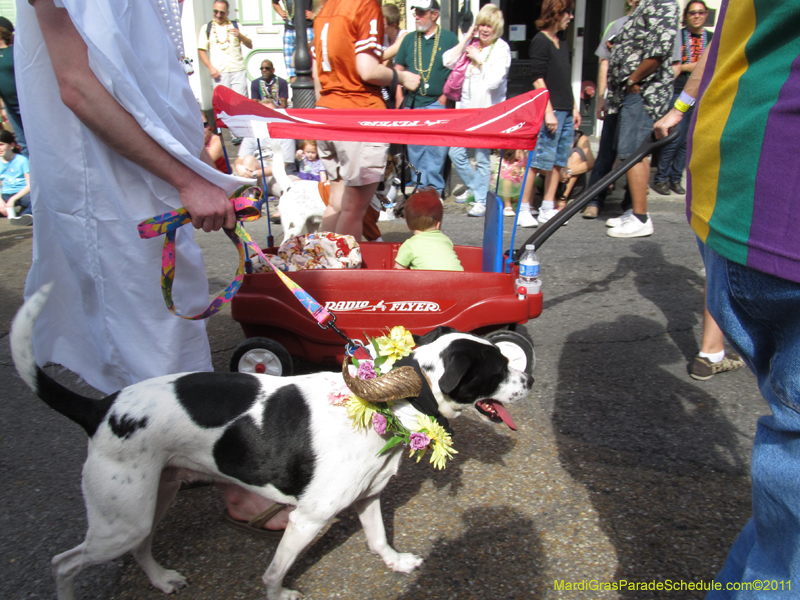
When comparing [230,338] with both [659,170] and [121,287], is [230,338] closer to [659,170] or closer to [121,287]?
[121,287]

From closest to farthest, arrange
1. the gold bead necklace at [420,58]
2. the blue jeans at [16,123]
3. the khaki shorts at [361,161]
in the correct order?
the khaki shorts at [361,161], the gold bead necklace at [420,58], the blue jeans at [16,123]

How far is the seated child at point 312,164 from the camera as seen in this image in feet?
23.9

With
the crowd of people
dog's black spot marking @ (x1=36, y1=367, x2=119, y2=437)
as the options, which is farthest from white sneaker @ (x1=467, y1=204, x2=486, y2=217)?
dog's black spot marking @ (x1=36, y1=367, x2=119, y2=437)

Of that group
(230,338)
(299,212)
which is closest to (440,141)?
(230,338)

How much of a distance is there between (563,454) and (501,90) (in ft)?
18.1

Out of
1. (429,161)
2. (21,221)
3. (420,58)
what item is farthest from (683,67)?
(21,221)

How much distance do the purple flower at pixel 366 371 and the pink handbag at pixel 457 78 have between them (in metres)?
6.06

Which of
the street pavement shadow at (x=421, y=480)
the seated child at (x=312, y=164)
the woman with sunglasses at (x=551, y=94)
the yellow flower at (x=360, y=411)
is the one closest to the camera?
the yellow flower at (x=360, y=411)

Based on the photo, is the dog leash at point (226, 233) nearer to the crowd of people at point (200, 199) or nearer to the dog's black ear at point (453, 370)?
the crowd of people at point (200, 199)

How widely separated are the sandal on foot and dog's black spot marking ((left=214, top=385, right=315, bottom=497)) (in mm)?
281

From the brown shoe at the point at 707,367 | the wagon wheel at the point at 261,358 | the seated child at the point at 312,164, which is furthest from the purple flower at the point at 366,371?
the seated child at the point at 312,164

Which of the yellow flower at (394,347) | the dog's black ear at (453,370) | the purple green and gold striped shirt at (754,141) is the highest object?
the purple green and gold striped shirt at (754,141)

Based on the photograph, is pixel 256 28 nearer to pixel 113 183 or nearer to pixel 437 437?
pixel 113 183

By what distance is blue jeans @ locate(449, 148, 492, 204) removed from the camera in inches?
284
